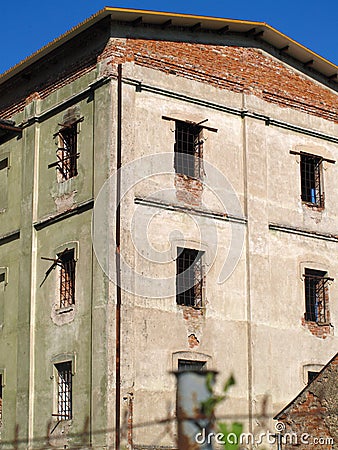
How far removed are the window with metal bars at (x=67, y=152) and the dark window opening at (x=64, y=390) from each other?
4473 millimetres

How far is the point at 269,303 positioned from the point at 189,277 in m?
2.29

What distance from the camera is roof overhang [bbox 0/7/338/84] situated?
1616 centimetres

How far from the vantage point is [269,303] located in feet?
56.2

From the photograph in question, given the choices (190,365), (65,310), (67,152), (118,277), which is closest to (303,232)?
(190,365)

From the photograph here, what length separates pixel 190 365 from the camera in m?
15.6

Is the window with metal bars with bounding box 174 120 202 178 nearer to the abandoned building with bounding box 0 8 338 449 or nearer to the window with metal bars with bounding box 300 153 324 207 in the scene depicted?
the abandoned building with bounding box 0 8 338 449

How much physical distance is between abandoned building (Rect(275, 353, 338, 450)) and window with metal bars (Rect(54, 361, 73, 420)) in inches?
205

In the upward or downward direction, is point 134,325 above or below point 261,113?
below

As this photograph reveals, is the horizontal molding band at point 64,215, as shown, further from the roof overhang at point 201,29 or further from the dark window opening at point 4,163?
the roof overhang at point 201,29

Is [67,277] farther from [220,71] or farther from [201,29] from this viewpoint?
[201,29]

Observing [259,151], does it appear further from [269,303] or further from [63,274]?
[63,274]

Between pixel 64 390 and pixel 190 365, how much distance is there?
2881mm

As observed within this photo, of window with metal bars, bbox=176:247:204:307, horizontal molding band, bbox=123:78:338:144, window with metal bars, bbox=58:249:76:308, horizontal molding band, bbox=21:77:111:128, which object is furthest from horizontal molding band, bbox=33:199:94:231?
horizontal molding band, bbox=123:78:338:144

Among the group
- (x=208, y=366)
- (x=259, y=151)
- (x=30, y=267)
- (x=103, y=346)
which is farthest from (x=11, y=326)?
(x=259, y=151)
